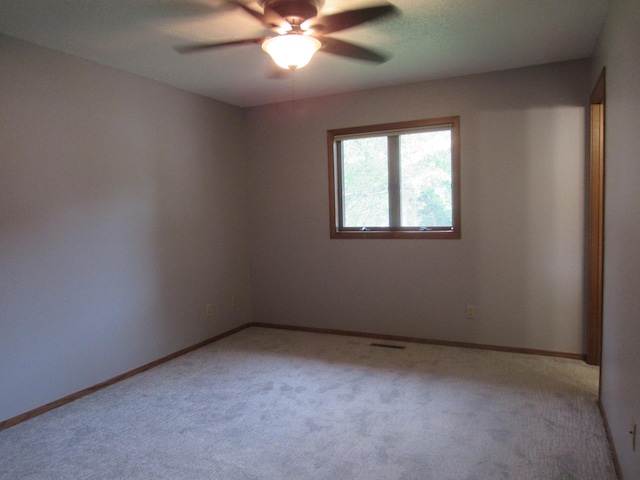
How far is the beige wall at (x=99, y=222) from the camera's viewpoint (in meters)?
2.75

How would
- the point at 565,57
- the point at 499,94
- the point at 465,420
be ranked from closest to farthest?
1. the point at 465,420
2. the point at 565,57
3. the point at 499,94

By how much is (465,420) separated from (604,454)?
27.1 inches

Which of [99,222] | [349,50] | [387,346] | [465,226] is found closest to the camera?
[349,50]

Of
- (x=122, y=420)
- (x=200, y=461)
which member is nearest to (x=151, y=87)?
(x=122, y=420)

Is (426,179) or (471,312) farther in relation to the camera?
(426,179)

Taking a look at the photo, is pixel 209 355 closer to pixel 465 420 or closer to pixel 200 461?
pixel 200 461

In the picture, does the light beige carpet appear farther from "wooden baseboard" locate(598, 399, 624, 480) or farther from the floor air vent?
the floor air vent

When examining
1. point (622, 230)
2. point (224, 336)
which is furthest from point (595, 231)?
point (224, 336)

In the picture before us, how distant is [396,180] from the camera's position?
13.6 feet


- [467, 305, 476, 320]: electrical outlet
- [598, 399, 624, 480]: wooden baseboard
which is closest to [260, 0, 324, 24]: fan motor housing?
[598, 399, 624, 480]: wooden baseboard

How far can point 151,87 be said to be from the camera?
367 centimetres

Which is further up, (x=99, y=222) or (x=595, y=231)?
(x=99, y=222)

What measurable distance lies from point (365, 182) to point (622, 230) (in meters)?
2.55

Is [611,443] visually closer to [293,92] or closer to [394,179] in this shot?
[394,179]
